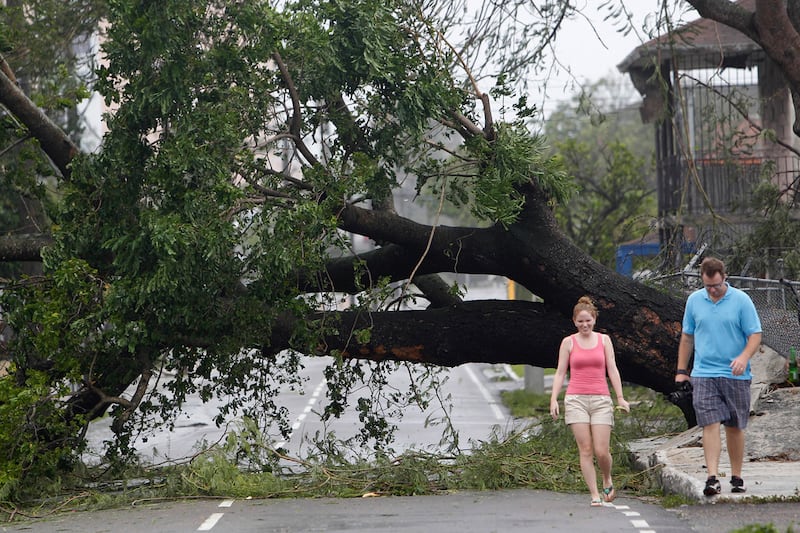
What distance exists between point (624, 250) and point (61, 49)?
14.4 m

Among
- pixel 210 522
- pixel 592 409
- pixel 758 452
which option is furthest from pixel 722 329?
pixel 210 522

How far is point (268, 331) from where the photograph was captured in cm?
1210

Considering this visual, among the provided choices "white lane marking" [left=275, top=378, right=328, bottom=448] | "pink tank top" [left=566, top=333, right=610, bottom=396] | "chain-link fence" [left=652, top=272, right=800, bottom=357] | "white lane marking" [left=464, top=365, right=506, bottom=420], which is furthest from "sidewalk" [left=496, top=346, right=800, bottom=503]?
"white lane marking" [left=464, top=365, right=506, bottom=420]

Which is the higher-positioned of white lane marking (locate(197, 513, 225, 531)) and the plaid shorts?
the plaid shorts

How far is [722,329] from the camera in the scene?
28.0 feet

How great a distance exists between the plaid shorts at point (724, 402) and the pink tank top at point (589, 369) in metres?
0.69

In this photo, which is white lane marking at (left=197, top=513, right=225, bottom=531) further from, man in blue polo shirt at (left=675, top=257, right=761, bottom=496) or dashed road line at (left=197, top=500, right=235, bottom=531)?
man in blue polo shirt at (left=675, top=257, right=761, bottom=496)

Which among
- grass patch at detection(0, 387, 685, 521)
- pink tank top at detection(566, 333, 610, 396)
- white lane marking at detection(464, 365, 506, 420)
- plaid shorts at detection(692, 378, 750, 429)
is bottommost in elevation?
white lane marking at detection(464, 365, 506, 420)

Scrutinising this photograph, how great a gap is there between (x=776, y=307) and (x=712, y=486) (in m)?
6.31

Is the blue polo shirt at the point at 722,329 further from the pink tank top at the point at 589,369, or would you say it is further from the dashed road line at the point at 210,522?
the dashed road line at the point at 210,522

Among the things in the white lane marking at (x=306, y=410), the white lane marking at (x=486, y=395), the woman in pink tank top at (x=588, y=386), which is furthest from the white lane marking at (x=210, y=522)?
the white lane marking at (x=486, y=395)

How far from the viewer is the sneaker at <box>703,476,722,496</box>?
27.6ft

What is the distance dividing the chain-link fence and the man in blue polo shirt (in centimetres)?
343

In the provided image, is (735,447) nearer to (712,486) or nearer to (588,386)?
(712,486)
